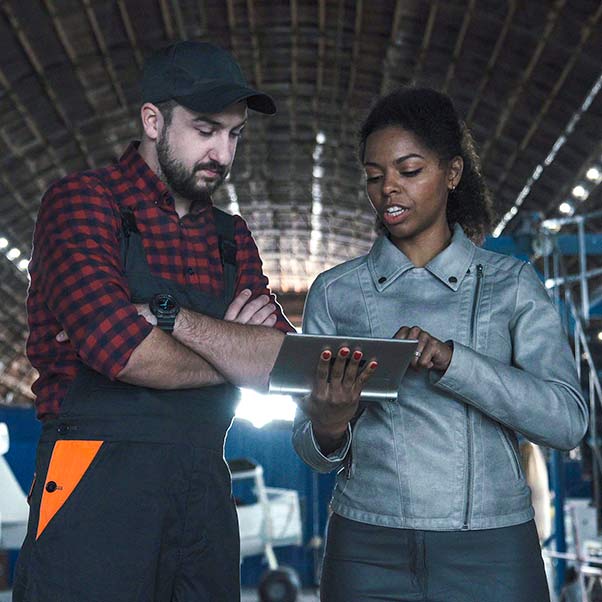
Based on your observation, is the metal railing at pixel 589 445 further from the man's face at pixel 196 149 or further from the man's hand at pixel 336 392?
the man's hand at pixel 336 392

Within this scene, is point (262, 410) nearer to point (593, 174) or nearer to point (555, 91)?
point (555, 91)

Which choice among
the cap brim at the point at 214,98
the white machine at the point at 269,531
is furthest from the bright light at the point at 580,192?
the cap brim at the point at 214,98

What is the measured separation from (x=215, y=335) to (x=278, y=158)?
24.2 meters

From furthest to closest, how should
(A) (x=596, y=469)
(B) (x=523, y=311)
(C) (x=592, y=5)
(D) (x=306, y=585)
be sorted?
(C) (x=592, y=5) → (D) (x=306, y=585) → (A) (x=596, y=469) → (B) (x=523, y=311)

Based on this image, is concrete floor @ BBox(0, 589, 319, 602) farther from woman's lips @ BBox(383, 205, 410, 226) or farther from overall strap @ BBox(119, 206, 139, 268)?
woman's lips @ BBox(383, 205, 410, 226)

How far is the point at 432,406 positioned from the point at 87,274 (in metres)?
0.90

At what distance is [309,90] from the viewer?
22.2 m

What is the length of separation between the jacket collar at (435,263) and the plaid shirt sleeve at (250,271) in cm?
41

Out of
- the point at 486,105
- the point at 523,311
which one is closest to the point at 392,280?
the point at 523,311

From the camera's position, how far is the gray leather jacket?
2.26m

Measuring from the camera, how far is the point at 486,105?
20.7 m

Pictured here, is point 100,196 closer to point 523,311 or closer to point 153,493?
point 153,493

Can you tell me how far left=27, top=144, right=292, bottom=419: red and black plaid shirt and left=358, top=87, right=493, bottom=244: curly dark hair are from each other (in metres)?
0.52

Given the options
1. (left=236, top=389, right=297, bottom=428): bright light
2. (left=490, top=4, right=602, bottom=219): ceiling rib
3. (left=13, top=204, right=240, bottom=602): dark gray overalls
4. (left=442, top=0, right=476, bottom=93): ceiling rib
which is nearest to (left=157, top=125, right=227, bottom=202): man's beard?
(left=13, top=204, right=240, bottom=602): dark gray overalls
